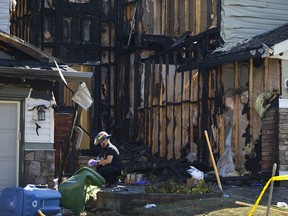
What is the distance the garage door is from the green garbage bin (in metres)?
1.25

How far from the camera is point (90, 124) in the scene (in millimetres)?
22688

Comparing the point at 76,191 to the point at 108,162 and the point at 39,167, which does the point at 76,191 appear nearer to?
the point at 39,167

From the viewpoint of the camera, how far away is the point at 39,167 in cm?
1292

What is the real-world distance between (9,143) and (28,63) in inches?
63.7

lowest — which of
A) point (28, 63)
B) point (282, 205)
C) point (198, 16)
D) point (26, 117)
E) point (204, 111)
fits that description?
point (282, 205)

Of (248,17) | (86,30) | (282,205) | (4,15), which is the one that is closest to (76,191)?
(282,205)

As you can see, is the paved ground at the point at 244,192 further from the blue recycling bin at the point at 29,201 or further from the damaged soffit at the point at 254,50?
the damaged soffit at the point at 254,50

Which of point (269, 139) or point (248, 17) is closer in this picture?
point (269, 139)

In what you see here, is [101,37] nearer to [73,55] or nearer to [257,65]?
[73,55]

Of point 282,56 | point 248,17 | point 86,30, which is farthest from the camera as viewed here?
point 86,30

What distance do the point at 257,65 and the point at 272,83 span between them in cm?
62

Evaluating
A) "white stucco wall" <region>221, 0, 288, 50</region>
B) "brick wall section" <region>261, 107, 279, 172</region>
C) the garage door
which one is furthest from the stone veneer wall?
"white stucco wall" <region>221, 0, 288, 50</region>

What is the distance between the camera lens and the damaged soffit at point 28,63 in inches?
487

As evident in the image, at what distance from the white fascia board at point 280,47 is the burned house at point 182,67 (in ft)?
0.08
